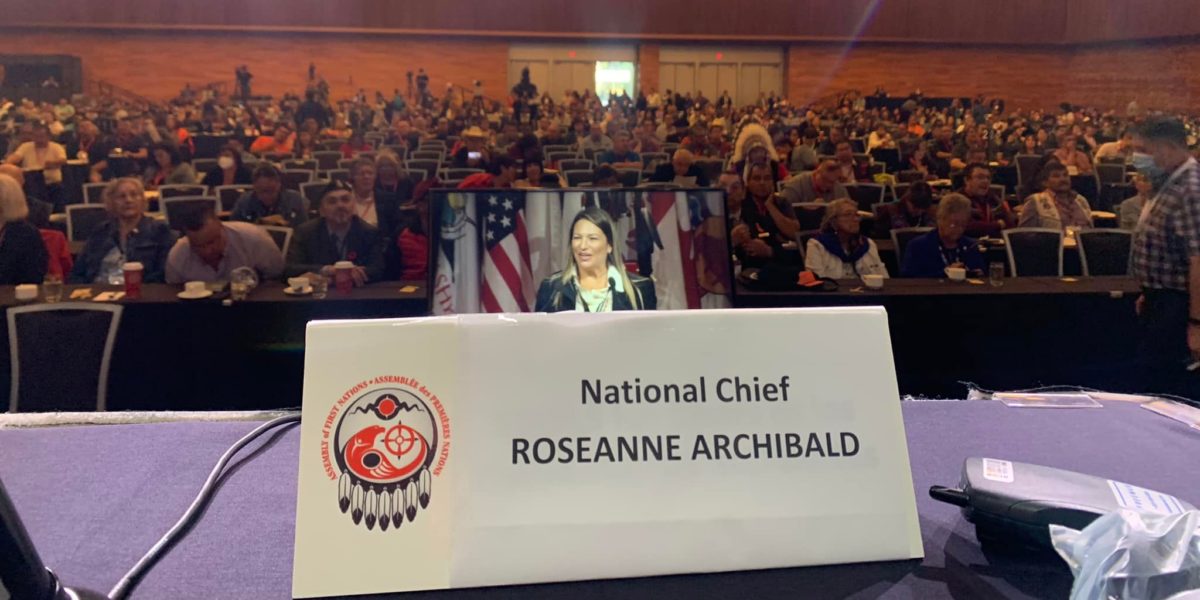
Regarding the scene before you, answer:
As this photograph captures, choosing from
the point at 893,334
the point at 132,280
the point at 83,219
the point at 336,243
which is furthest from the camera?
→ the point at 83,219

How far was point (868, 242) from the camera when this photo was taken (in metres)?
4.19

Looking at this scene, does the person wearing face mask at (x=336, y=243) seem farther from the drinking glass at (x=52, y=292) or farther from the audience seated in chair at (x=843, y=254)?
the audience seated in chair at (x=843, y=254)

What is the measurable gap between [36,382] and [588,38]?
149 inches

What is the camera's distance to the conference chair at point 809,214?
479cm

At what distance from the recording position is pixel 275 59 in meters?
5.41

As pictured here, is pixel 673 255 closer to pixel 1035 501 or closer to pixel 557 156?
pixel 1035 501

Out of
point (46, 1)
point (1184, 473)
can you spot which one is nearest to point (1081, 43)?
point (1184, 473)

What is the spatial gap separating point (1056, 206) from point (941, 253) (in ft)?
4.50

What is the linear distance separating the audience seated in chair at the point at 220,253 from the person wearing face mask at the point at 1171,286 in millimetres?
4170

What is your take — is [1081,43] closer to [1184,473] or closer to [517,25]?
[517,25]

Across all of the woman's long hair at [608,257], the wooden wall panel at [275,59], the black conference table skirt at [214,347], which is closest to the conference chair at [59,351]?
the black conference table skirt at [214,347]

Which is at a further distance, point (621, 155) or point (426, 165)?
point (621, 155)

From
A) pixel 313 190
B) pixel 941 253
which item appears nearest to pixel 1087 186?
pixel 941 253

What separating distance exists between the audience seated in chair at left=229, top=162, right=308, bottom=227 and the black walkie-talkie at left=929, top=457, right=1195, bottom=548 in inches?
181
